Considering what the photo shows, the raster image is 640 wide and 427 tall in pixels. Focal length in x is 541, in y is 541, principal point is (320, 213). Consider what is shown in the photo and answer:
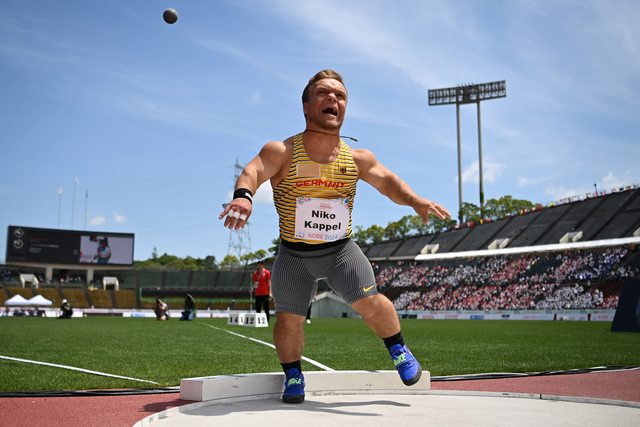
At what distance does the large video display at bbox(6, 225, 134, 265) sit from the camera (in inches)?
2272

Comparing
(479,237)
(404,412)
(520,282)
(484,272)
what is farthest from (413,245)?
(404,412)

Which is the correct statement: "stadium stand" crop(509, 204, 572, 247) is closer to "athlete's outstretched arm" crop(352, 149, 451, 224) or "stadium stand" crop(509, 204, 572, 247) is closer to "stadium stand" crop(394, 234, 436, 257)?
"stadium stand" crop(394, 234, 436, 257)

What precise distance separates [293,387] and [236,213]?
4.61ft

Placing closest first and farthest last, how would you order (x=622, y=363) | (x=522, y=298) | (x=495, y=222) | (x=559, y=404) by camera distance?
(x=559, y=404) < (x=622, y=363) < (x=522, y=298) < (x=495, y=222)

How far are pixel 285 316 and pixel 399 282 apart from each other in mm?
48797

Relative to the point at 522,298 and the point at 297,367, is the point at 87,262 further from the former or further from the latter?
the point at 297,367

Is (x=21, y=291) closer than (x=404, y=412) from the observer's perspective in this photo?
No

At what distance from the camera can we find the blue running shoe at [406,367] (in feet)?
12.3

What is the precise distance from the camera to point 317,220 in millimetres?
3994

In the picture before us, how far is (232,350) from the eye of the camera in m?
8.30

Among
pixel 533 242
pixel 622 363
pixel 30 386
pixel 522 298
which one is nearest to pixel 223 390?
pixel 30 386

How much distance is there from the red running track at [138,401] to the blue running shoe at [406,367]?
91 centimetres

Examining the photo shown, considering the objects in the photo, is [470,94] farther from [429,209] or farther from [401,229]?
[429,209]

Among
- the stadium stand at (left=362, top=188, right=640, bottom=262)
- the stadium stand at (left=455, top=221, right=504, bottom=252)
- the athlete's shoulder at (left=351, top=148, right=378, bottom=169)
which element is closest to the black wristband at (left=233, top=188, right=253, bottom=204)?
the athlete's shoulder at (left=351, top=148, right=378, bottom=169)
